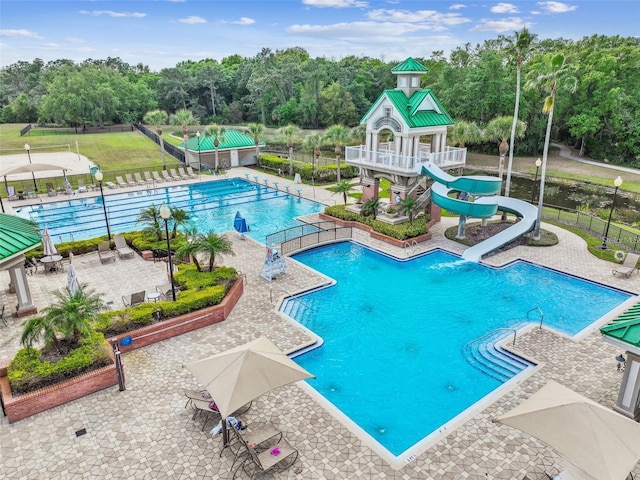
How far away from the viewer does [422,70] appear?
2548 centimetres

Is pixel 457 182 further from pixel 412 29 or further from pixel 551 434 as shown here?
pixel 412 29

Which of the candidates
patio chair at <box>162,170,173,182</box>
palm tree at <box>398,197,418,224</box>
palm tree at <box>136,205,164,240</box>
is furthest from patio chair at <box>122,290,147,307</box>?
patio chair at <box>162,170,173,182</box>

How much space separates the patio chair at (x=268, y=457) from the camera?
9307mm

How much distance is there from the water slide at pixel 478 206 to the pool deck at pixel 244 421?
24.5 feet

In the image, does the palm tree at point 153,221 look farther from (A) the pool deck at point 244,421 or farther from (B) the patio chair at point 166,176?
(B) the patio chair at point 166,176

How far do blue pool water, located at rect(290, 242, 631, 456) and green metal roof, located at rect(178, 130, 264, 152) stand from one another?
24205mm

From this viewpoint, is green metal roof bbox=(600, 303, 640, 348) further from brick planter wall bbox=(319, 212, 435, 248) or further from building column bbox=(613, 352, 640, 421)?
brick planter wall bbox=(319, 212, 435, 248)

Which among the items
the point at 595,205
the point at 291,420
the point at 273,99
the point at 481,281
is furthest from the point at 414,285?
the point at 273,99

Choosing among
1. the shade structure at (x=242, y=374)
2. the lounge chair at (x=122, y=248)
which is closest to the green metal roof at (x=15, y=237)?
the lounge chair at (x=122, y=248)

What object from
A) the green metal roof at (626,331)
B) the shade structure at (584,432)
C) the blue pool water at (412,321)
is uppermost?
the green metal roof at (626,331)

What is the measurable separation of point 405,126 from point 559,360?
15.2 metres

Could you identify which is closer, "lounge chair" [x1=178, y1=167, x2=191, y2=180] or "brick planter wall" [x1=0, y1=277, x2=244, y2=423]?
"brick planter wall" [x1=0, y1=277, x2=244, y2=423]

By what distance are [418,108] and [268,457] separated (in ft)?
68.7

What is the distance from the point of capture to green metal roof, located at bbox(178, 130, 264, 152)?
4302 cm
